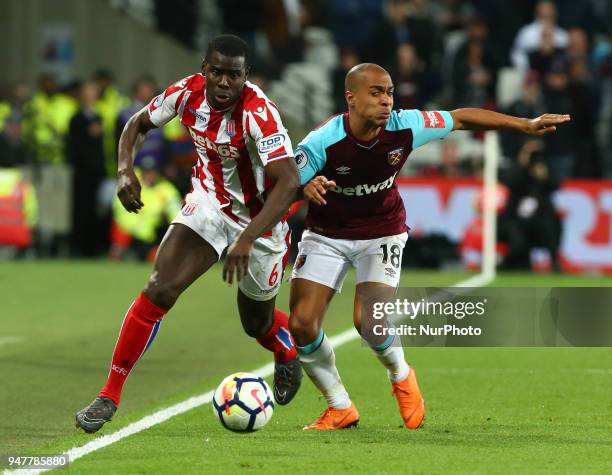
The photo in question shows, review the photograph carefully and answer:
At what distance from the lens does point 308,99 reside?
76.5ft

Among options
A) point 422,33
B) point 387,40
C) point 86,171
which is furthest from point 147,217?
Answer: point 422,33

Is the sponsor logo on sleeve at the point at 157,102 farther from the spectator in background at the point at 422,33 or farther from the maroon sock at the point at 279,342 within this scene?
the spectator in background at the point at 422,33

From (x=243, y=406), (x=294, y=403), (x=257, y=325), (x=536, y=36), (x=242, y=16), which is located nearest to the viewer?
(x=243, y=406)

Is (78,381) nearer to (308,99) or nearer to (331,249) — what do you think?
(331,249)

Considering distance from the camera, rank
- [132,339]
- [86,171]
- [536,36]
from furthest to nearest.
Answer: [86,171] → [536,36] → [132,339]

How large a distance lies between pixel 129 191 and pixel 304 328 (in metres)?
1.18

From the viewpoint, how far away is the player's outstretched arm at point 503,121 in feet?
25.2

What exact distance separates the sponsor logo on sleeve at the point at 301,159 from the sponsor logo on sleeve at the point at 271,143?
0.24 meters

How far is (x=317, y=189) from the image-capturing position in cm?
746

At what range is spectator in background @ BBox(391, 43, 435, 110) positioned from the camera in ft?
68.9

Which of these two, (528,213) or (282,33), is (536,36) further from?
(282,33)

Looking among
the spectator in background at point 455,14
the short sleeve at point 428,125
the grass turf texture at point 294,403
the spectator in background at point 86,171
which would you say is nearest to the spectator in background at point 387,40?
the spectator in background at point 455,14

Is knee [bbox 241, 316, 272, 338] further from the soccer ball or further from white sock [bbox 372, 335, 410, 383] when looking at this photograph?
the soccer ball

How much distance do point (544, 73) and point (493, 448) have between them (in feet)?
48.5
